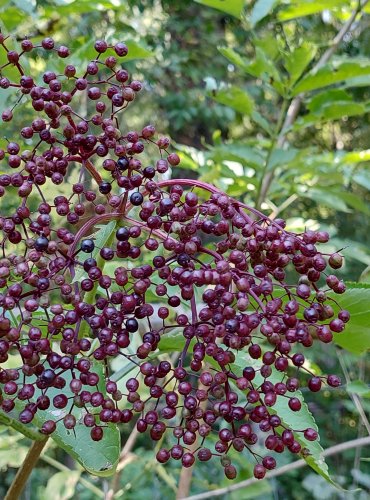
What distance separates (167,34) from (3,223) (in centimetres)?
518

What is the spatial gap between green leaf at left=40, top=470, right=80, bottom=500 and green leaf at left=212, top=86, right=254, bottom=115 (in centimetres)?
95

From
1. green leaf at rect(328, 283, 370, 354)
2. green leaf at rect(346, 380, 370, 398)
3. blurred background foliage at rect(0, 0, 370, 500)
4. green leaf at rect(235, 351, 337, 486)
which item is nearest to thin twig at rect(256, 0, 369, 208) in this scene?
blurred background foliage at rect(0, 0, 370, 500)

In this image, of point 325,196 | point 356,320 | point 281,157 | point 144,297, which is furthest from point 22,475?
point 325,196

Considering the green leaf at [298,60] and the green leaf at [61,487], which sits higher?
the green leaf at [298,60]

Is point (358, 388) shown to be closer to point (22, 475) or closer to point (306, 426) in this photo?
point (306, 426)

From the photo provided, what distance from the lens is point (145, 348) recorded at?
632 mm

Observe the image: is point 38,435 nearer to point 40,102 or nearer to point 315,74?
point 40,102

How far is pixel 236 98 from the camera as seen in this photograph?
4.95ft

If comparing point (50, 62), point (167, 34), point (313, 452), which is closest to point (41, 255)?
point (313, 452)

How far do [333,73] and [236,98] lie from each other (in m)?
0.22

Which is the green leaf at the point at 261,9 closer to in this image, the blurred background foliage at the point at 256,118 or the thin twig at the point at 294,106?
the blurred background foliage at the point at 256,118

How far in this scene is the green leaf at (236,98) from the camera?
149 cm

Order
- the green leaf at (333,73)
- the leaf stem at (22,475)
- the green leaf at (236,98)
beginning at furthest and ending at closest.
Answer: the green leaf at (236,98) → the green leaf at (333,73) → the leaf stem at (22,475)

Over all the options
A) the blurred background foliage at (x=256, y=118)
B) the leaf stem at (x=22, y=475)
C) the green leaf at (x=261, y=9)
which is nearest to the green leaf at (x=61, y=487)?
the blurred background foliage at (x=256, y=118)
